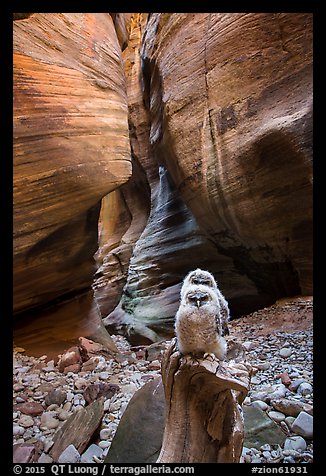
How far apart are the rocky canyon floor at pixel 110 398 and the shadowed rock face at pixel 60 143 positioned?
99 cm

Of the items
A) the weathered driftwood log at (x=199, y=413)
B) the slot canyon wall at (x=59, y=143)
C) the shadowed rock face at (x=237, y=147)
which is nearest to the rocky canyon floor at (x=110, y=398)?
the weathered driftwood log at (x=199, y=413)

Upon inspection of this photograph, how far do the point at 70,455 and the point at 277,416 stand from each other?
1344 mm

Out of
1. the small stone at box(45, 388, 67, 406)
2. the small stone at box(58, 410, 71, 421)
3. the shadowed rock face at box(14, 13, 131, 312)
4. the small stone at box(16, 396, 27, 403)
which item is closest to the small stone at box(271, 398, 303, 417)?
the small stone at box(58, 410, 71, 421)

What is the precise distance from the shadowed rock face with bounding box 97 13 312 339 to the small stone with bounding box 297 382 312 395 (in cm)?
228

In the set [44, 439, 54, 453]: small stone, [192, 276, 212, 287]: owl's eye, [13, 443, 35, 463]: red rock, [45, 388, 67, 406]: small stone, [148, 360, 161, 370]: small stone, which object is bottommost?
[44, 439, 54, 453]: small stone

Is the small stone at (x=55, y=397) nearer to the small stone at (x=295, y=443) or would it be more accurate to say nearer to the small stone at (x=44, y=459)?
the small stone at (x=44, y=459)

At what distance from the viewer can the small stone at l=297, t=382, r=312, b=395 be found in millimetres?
2225

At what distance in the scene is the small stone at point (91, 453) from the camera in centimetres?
183

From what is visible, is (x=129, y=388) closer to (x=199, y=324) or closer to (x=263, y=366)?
(x=263, y=366)

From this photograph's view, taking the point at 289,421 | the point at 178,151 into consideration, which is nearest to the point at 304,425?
the point at 289,421

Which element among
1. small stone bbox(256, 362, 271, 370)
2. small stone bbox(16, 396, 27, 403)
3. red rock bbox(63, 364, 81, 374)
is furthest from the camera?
red rock bbox(63, 364, 81, 374)

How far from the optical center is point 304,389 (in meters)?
2.24

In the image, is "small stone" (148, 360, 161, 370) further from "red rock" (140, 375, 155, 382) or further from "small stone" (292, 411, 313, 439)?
"small stone" (292, 411, 313, 439)

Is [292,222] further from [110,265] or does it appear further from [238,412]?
[110,265]
